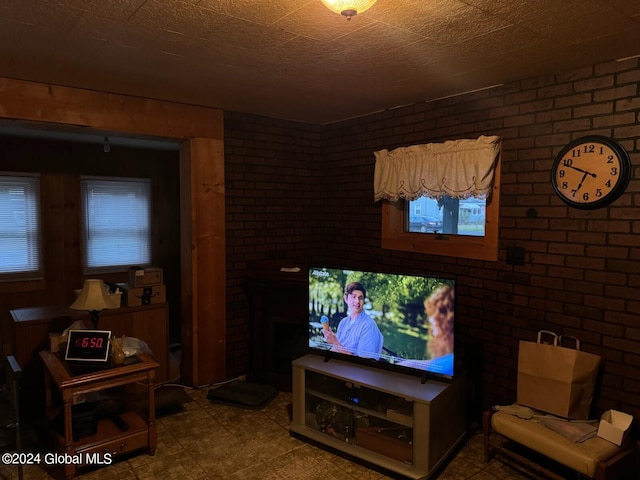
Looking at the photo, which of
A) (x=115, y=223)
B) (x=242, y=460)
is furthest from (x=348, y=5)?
(x=115, y=223)

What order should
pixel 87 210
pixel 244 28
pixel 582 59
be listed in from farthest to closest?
pixel 87 210, pixel 582 59, pixel 244 28

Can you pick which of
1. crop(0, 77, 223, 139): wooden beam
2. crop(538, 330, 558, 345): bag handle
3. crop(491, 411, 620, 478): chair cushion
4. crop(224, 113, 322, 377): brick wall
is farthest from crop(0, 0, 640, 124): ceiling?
crop(491, 411, 620, 478): chair cushion

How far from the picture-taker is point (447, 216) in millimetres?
3471

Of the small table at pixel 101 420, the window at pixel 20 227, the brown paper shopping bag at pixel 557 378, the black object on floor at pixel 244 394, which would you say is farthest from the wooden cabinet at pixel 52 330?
the brown paper shopping bag at pixel 557 378

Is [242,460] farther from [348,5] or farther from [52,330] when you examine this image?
[348,5]

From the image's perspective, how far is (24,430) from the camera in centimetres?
314

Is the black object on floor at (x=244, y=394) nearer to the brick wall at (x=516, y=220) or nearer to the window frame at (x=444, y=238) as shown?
the brick wall at (x=516, y=220)

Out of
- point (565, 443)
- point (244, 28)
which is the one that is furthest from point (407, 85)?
point (565, 443)

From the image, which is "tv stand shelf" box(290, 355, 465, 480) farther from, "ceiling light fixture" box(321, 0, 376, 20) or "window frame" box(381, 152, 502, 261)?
"ceiling light fixture" box(321, 0, 376, 20)

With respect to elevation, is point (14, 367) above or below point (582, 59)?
below

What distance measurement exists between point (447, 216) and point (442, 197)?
159 millimetres

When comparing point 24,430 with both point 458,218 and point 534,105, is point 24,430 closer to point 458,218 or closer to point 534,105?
point 458,218

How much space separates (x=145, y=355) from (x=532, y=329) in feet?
8.55

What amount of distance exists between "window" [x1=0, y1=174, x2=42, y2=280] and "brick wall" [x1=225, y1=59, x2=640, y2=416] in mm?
2753
